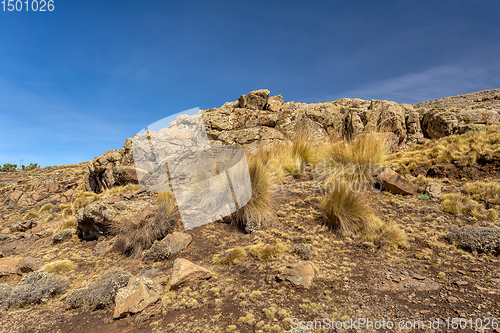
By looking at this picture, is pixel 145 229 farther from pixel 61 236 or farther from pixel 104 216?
pixel 61 236

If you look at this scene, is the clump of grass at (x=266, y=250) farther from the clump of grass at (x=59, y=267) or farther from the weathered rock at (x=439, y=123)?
the weathered rock at (x=439, y=123)

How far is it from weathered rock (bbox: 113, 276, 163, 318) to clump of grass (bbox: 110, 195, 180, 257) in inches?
60.4

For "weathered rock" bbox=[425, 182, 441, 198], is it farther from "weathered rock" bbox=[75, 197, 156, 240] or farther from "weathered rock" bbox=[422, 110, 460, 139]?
"weathered rock" bbox=[75, 197, 156, 240]

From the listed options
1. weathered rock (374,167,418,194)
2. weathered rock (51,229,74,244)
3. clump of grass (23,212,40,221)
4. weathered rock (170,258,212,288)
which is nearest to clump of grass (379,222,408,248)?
weathered rock (374,167,418,194)

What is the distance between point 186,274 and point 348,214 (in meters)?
3.12

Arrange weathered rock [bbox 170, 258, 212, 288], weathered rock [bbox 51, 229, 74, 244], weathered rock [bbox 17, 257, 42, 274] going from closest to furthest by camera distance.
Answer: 1. weathered rock [bbox 170, 258, 212, 288]
2. weathered rock [bbox 17, 257, 42, 274]
3. weathered rock [bbox 51, 229, 74, 244]

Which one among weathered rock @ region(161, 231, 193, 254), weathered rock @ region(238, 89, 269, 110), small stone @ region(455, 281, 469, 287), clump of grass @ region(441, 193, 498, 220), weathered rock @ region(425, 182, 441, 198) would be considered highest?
weathered rock @ region(238, 89, 269, 110)

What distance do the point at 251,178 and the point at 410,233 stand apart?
328 centimetres

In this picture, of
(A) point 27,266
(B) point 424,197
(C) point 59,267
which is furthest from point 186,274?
(B) point 424,197

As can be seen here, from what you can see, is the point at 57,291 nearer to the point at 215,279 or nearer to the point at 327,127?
the point at 215,279

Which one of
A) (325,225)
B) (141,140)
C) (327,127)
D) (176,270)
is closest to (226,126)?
(141,140)

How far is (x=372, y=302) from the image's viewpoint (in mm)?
2713

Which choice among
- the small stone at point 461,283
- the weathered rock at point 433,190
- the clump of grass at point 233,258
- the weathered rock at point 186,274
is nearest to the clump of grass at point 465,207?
the weathered rock at point 433,190

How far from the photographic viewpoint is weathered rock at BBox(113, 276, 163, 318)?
2807mm
